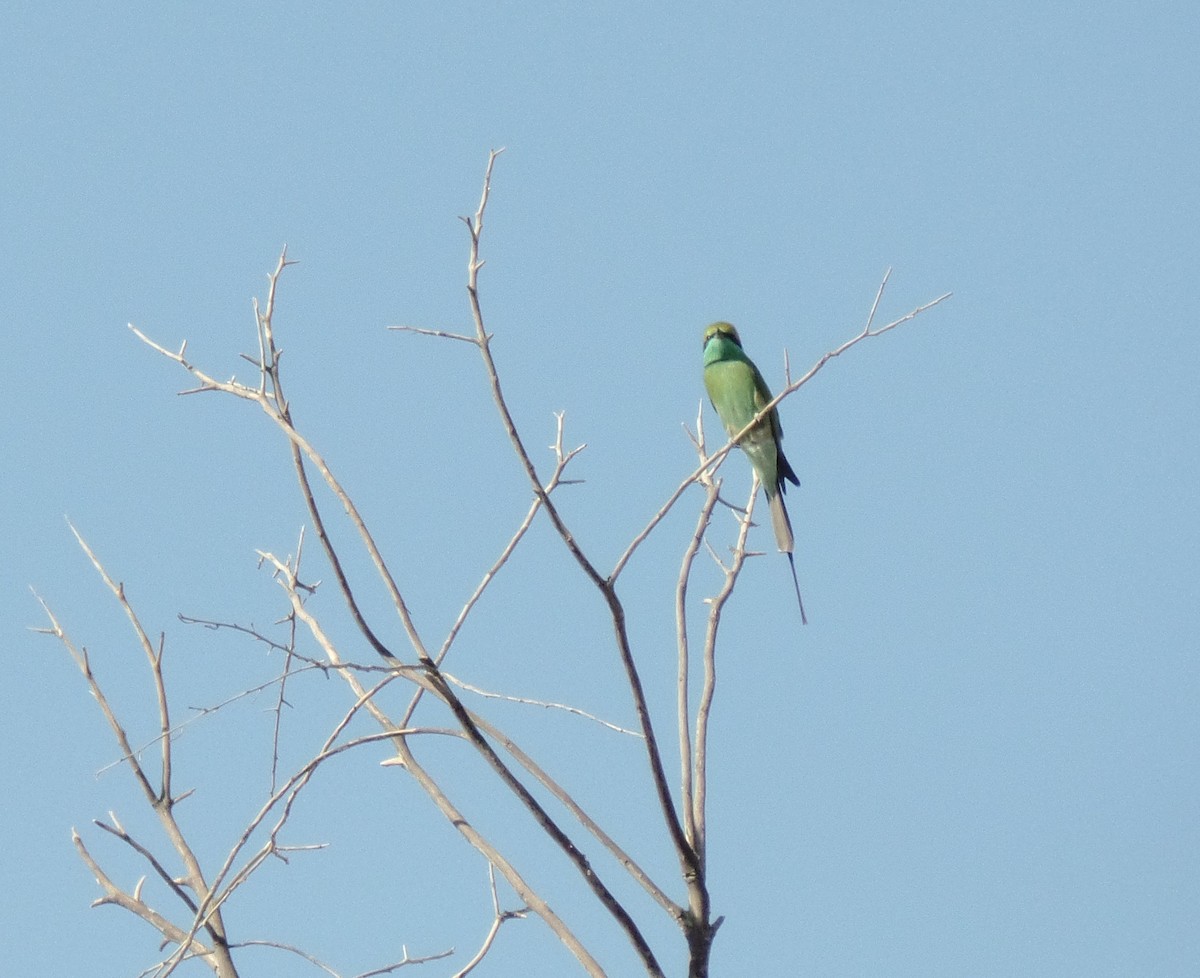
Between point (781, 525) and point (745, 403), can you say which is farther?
point (745, 403)

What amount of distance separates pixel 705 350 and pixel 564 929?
4143mm

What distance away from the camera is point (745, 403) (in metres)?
5.95

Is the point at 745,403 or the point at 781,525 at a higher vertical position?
the point at 745,403

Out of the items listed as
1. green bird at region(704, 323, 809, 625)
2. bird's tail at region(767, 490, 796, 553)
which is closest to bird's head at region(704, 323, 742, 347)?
green bird at region(704, 323, 809, 625)

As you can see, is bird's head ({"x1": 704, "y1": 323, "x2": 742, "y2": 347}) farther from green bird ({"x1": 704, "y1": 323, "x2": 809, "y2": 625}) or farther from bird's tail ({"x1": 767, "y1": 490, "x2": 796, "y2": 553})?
bird's tail ({"x1": 767, "y1": 490, "x2": 796, "y2": 553})

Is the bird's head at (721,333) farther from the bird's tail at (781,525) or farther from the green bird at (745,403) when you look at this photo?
the bird's tail at (781,525)

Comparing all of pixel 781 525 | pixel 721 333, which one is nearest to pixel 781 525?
pixel 781 525

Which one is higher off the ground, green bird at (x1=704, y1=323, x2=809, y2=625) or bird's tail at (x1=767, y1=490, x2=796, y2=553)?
green bird at (x1=704, y1=323, x2=809, y2=625)

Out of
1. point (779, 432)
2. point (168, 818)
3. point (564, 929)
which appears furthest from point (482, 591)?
point (779, 432)

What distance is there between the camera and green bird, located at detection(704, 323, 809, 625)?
5.28 m

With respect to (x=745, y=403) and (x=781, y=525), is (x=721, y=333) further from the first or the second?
(x=781, y=525)

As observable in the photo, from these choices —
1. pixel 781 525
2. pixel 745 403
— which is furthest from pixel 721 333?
pixel 781 525

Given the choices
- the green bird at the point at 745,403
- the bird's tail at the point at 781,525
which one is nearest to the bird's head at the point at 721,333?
the green bird at the point at 745,403

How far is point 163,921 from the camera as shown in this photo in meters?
2.84
